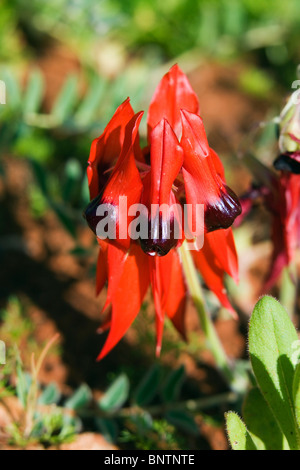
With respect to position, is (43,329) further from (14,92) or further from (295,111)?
(295,111)

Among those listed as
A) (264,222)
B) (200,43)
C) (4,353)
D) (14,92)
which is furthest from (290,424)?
(200,43)

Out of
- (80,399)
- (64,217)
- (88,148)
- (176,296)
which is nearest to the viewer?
(176,296)

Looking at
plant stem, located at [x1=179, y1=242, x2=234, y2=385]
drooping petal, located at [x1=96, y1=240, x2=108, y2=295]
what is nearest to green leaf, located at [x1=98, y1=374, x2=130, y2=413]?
plant stem, located at [x1=179, y1=242, x2=234, y2=385]

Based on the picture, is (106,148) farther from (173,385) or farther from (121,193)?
(173,385)

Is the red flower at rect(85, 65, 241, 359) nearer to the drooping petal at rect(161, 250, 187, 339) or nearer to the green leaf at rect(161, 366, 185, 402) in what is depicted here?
the drooping petal at rect(161, 250, 187, 339)

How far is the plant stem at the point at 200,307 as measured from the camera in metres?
1.25

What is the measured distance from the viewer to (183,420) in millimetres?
1541

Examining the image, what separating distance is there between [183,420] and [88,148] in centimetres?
127

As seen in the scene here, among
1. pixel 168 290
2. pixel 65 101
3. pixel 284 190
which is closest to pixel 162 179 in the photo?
pixel 168 290

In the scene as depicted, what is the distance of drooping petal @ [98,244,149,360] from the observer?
116 cm

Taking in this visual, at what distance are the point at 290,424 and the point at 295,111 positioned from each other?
591 mm

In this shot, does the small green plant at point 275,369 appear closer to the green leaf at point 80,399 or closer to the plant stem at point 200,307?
the plant stem at point 200,307

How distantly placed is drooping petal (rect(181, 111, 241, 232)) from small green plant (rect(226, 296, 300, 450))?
0.58ft

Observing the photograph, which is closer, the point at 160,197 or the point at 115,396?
the point at 160,197
